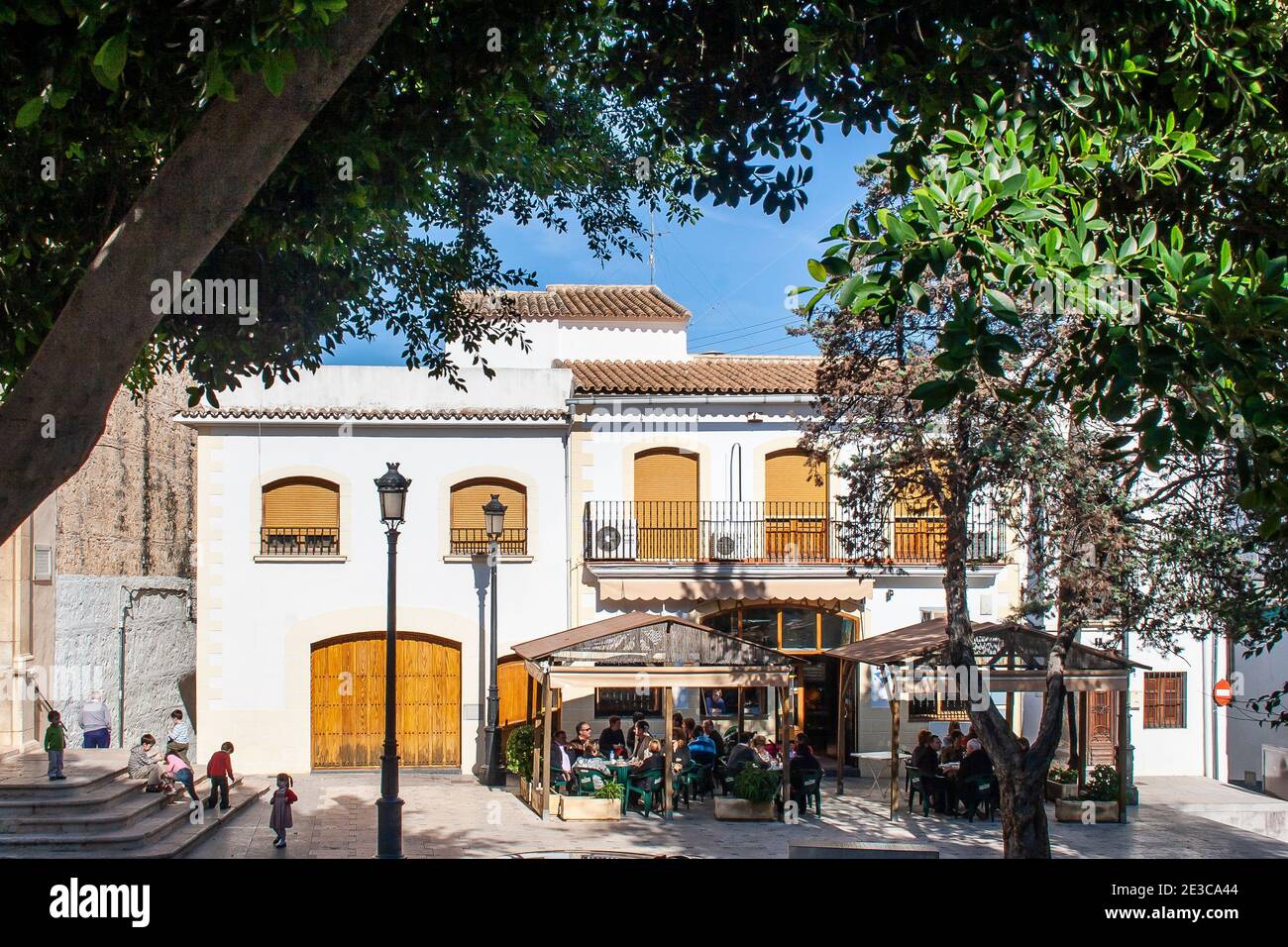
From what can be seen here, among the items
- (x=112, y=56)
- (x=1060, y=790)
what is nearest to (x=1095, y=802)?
(x=1060, y=790)

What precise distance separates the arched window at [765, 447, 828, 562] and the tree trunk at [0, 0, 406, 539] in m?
15.7

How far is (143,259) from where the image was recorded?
17.1 ft

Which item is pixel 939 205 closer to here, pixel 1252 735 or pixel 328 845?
pixel 328 845

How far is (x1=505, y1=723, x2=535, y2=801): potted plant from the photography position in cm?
1708

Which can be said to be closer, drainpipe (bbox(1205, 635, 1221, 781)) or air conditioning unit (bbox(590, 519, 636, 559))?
air conditioning unit (bbox(590, 519, 636, 559))

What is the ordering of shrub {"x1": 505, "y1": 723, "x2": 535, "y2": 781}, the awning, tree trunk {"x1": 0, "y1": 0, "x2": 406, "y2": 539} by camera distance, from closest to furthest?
tree trunk {"x1": 0, "y1": 0, "x2": 406, "y2": 539} → shrub {"x1": 505, "y1": 723, "x2": 535, "y2": 781} → the awning

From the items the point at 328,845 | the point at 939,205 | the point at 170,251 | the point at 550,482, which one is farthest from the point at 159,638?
the point at 939,205

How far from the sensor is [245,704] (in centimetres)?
1962

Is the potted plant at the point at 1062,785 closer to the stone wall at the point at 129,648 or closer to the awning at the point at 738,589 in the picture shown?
the awning at the point at 738,589

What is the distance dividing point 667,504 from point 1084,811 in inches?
311

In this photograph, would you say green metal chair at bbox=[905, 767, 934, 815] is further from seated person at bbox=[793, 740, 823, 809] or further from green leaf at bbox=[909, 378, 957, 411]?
green leaf at bbox=[909, 378, 957, 411]

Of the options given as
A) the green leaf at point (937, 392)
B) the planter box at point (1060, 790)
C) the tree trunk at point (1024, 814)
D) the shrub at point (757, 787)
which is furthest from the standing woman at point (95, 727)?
the green leaf at point (937, 392)

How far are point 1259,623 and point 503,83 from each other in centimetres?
863

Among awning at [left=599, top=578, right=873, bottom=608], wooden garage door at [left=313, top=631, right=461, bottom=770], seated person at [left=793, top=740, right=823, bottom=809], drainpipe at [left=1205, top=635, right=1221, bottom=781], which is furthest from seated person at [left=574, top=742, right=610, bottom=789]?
drainpipe at [left=1205, top=635, right=1221, bottom=781]
